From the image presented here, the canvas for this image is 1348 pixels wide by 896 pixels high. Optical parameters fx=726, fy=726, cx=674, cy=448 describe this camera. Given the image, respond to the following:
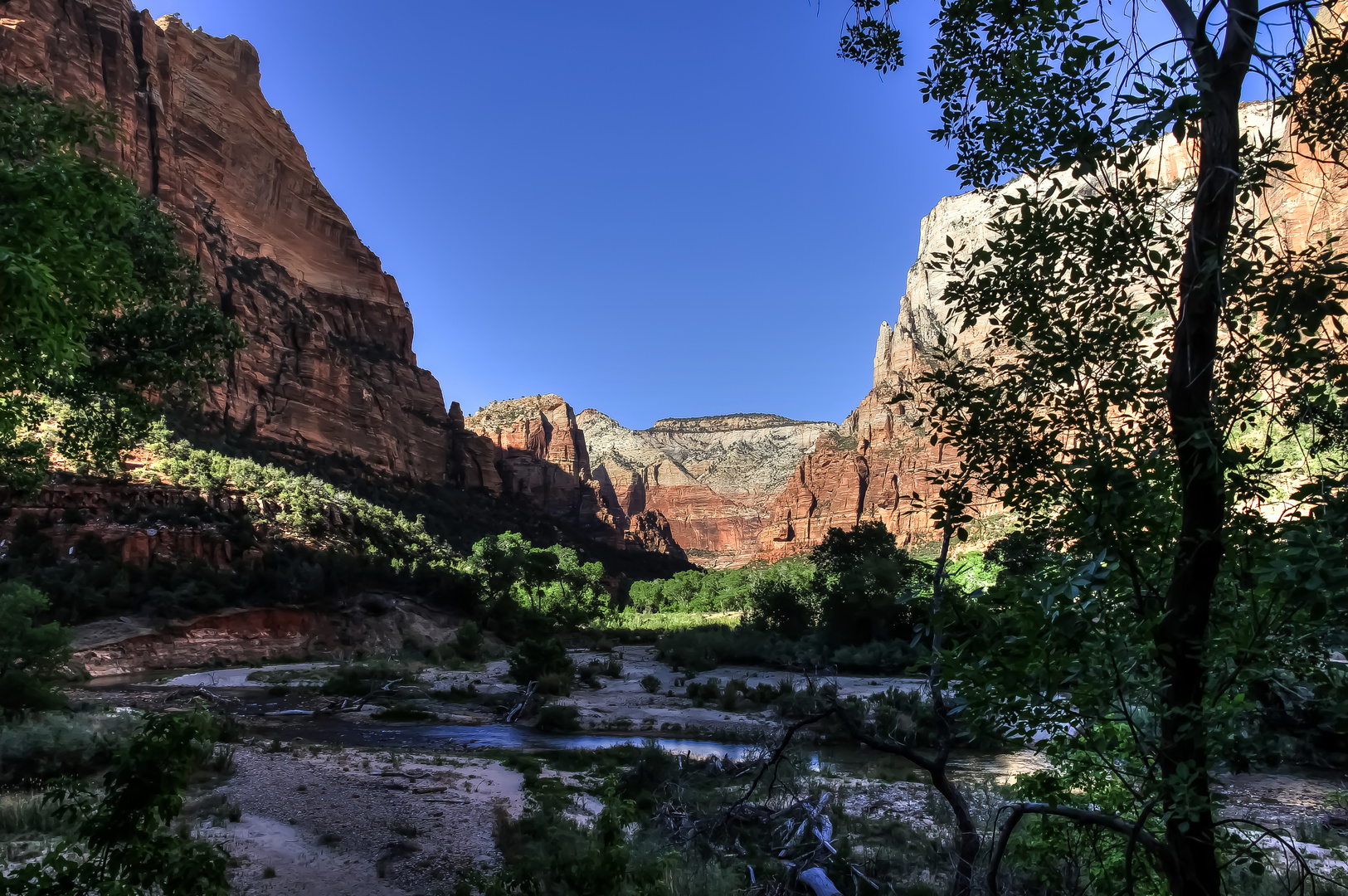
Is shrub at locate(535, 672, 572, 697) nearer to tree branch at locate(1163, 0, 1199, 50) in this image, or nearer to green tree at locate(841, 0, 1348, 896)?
green tree at locate(841, 0, 1348, 896)

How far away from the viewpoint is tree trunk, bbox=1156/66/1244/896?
264 centimetres

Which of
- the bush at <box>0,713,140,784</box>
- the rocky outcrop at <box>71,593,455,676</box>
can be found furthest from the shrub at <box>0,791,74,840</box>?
the rocky outcrop at <box>71,593,455,676</box>

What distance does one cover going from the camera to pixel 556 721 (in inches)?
731

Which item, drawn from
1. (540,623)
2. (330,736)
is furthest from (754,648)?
(330,736)

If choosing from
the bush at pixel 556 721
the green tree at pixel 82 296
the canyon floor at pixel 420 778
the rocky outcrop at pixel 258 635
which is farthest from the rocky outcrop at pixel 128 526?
the green tree at pixel 82 296

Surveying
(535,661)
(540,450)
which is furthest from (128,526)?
(540,450)

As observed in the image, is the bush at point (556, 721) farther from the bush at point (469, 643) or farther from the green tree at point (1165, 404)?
the green tree at point (1165, 404)

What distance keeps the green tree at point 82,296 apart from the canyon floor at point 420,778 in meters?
4.85

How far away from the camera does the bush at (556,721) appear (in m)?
18.6

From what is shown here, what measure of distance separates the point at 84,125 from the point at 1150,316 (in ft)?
24.4

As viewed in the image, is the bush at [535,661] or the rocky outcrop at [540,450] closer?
the bush at [535,661]

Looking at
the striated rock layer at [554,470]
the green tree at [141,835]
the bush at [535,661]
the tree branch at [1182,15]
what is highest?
the striated rock layer at [554,470]

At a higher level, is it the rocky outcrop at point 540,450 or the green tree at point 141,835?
the rocky outcrop at point 540,450

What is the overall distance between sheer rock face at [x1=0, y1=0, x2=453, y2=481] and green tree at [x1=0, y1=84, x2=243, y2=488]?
172ft
